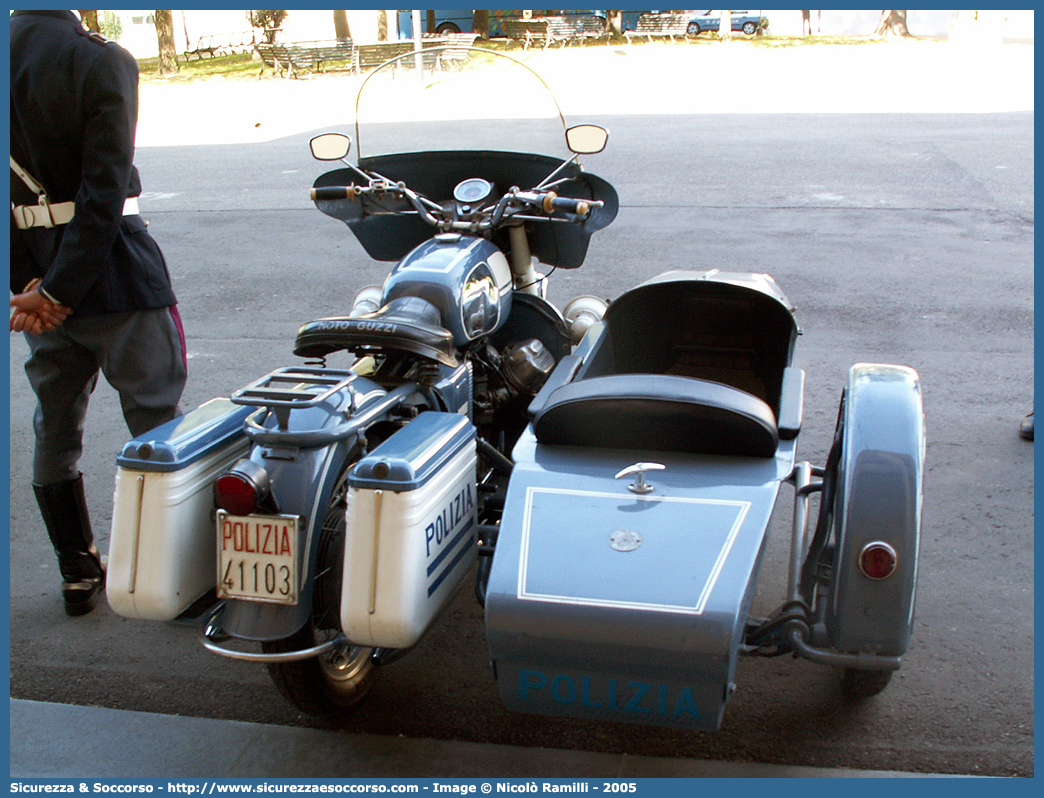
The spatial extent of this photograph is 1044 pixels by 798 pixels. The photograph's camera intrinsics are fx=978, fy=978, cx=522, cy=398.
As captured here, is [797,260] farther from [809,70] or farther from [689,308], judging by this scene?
[809,70]

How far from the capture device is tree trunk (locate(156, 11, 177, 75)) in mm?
25562

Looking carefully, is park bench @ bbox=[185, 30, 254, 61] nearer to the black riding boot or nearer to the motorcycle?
the black riding boot

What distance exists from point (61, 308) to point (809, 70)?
21.5 m

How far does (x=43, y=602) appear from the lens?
3443mm

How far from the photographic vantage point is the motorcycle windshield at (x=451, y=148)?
3.84m

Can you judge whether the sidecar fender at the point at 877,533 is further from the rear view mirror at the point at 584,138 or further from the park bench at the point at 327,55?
the park bench at the point at 327,55

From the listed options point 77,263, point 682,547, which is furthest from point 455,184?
point 682,547

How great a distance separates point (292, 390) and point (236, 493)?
11.5 inches

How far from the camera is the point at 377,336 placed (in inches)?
109

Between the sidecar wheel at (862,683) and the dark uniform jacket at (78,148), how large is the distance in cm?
241

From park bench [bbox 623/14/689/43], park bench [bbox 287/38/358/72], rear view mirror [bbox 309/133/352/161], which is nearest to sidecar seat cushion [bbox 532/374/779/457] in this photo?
rear view mirror [bbox 309/133/352/161]

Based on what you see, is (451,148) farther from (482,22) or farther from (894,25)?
(894,25)

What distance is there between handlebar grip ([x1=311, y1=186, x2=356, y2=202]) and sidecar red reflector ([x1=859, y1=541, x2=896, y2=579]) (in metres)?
2.34
